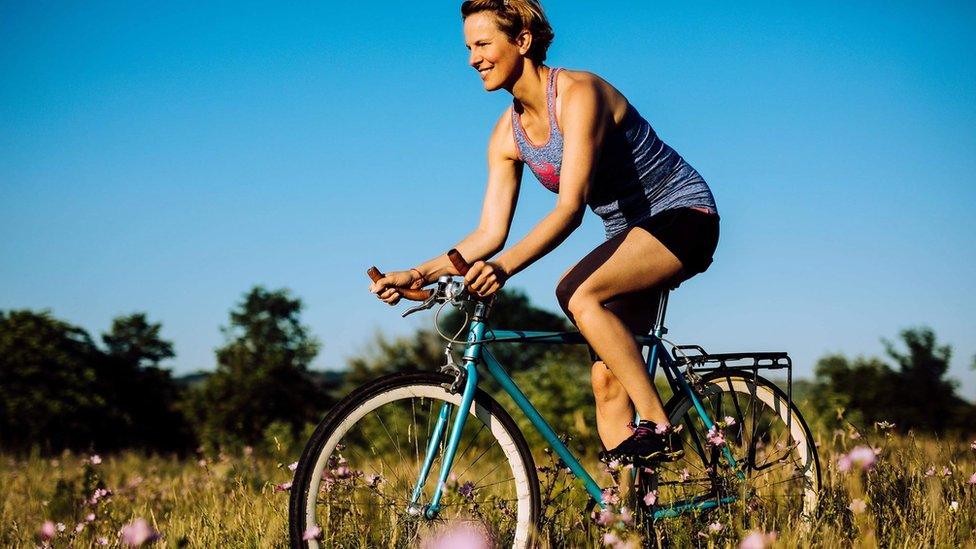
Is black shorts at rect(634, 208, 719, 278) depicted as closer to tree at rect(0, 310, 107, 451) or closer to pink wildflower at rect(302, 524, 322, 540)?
pink wildflower at rect(302, 524, 322, 540)

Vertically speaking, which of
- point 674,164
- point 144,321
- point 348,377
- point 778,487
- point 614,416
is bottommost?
point 778,487

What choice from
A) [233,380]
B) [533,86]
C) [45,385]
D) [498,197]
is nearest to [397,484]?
[498,197]

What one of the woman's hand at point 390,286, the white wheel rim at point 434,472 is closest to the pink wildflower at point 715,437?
the white wheel rim at point 434,472

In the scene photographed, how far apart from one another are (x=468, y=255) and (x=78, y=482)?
3.87 m

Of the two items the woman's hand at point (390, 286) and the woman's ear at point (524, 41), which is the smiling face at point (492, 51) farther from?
the woman's hand at point (390, 286)

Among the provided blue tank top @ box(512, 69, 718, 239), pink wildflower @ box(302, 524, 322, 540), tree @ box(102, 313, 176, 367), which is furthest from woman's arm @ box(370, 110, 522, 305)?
tree @ box(102, 313, 176, 367)

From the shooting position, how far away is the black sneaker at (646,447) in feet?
9.97

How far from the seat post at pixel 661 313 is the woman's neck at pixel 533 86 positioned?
0.98 metres

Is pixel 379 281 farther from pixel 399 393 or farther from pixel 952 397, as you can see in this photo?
pixel 952 397

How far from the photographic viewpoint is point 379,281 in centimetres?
295

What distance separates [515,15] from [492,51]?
0.53 ft

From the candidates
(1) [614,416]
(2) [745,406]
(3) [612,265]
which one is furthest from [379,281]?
(2) [745,406]

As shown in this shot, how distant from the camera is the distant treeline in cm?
4197

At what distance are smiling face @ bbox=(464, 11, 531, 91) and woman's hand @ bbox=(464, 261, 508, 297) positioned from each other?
87 centimetres
